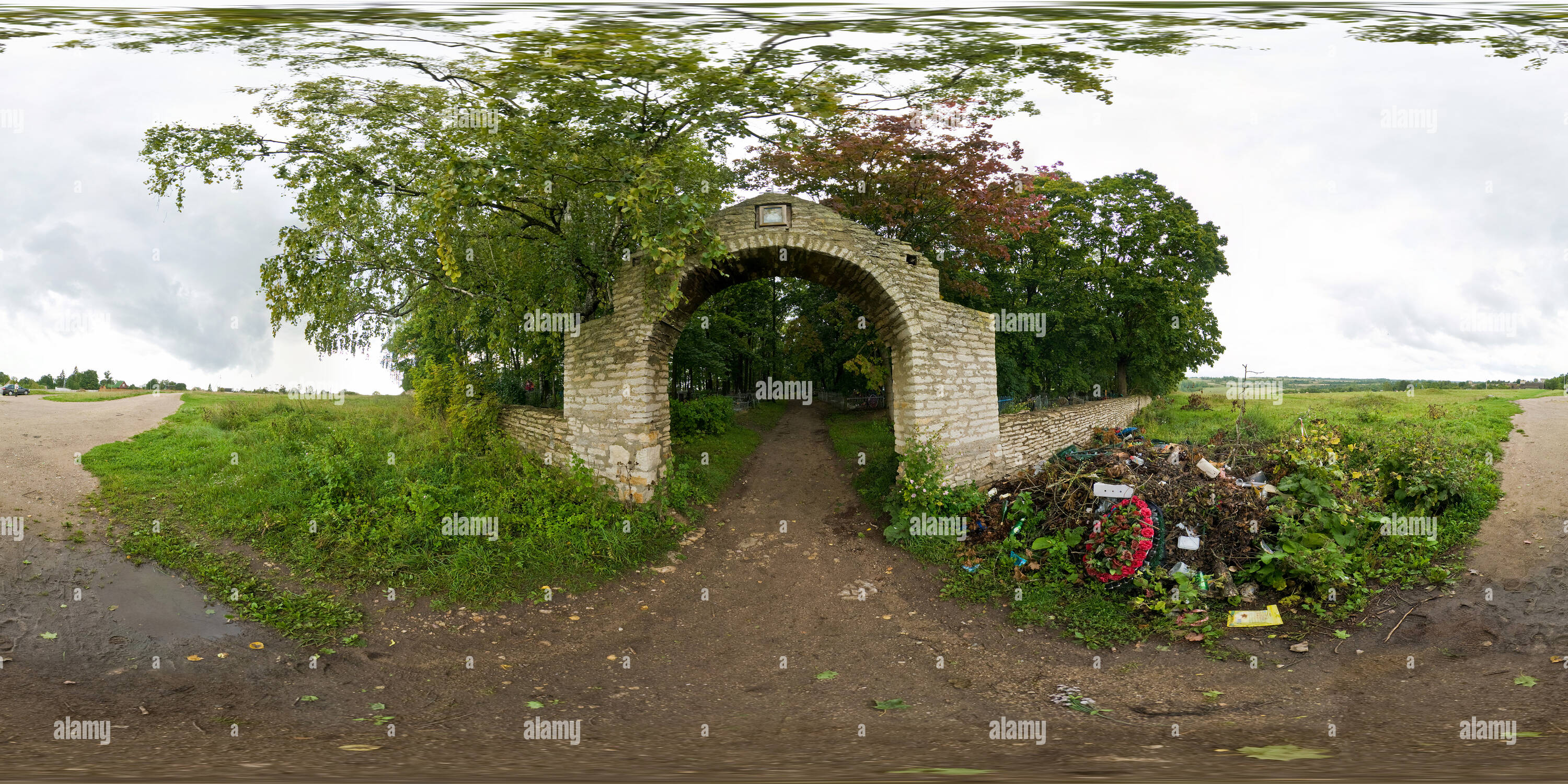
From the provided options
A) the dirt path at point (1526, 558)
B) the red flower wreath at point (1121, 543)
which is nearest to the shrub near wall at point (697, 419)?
the red flower wreath at point (1121, 543)

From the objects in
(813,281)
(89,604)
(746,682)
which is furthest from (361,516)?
(813,281)

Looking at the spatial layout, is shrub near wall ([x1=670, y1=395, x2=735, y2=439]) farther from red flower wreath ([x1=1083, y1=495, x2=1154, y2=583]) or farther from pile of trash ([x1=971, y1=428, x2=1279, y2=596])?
red flower wreath ([x1=1083, y1=495, x2=1154, y2=583])

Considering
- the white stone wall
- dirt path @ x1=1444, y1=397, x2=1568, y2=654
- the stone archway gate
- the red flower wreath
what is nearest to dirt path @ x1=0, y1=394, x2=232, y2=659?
the stone archway gate

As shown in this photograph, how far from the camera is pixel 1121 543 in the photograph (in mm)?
6289

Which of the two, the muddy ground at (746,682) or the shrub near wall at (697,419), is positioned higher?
the shrub near wall at (697,419)

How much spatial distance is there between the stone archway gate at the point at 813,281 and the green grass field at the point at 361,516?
784 millimetres

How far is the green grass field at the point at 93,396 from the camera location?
1294cm

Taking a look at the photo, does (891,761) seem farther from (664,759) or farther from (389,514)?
(389,514)

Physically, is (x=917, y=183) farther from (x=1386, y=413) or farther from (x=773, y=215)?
(x=1386, y=413)

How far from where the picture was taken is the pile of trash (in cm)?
640

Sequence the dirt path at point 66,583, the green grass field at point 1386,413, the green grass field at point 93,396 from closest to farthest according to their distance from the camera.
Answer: the dirt path at point 66,583
the green grass field at point 1386,413
the green grass field at point 93,396

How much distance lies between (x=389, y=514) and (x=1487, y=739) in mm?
10837

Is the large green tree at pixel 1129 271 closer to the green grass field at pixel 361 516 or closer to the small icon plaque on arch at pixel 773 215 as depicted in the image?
the small icon plaque on arch at pixel 773 215

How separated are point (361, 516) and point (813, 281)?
7.41 metres
